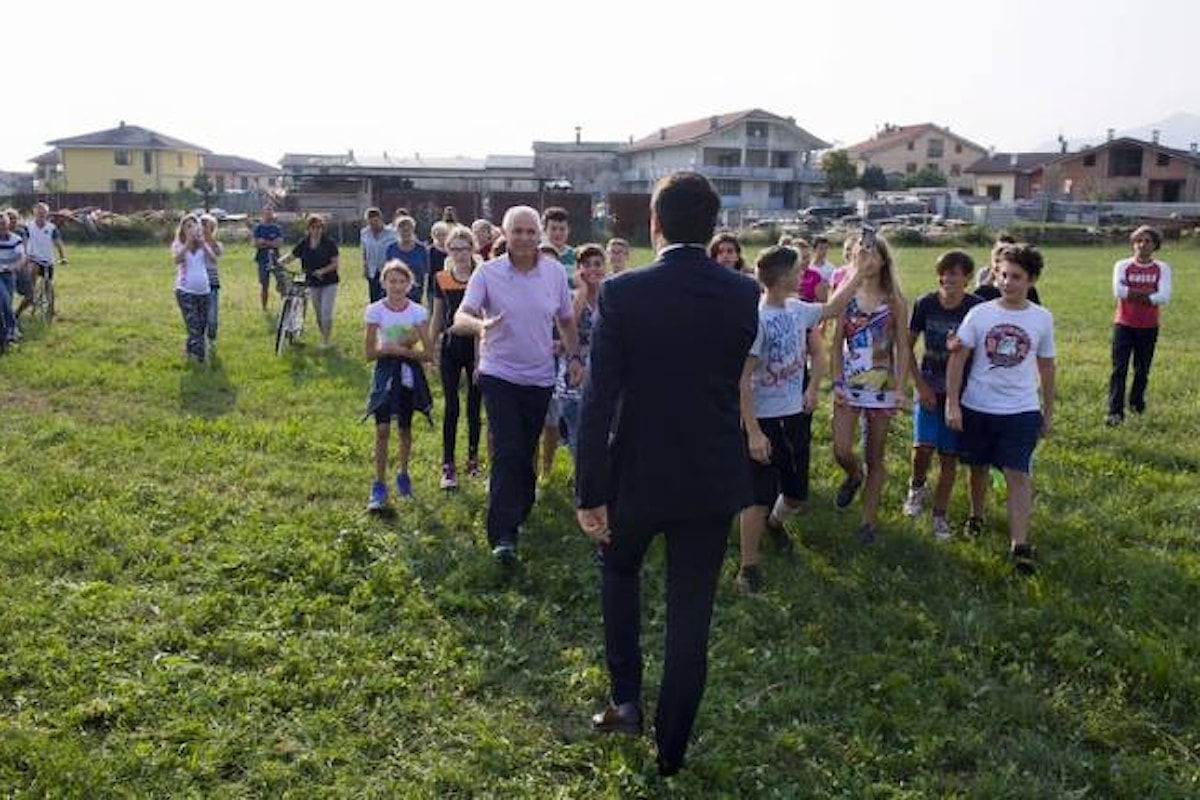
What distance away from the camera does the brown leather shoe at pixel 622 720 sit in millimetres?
4148

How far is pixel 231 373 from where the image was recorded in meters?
11.6

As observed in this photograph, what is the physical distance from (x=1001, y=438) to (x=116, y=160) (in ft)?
282

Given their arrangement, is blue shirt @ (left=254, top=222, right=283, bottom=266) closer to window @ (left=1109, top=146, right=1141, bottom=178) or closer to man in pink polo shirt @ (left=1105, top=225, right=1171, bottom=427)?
man in pink polo shirt @ (left=1105, top=225, right=1171, bottom=427)

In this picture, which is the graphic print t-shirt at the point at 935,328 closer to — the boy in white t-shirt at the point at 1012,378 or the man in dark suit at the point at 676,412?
the boy in white t-shirt at the point at 1012,378

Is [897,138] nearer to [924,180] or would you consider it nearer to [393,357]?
[924,180]

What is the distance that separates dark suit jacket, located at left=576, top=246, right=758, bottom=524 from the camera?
351cm

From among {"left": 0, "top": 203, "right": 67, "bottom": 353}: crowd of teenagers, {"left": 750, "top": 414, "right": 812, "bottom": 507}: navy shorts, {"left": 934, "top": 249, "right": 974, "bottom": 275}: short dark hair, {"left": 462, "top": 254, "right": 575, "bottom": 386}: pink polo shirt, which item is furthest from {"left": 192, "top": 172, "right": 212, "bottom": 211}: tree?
{"left": 750, "top": 414, "right": 812, "bottom": 507}: navy shorts

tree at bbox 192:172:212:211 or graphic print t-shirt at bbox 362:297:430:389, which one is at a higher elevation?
tree at bbox 192:172:212:211

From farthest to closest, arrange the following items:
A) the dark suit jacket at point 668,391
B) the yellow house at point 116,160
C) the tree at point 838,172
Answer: the yellow house at point 116,160, the tree at point 838,172, the dark suit jacket at point 668,391

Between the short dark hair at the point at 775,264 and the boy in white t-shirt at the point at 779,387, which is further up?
the short dark hair at the point at 775,264

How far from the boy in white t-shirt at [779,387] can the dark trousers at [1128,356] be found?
4.89 meters

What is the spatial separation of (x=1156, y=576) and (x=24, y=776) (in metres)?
5.55

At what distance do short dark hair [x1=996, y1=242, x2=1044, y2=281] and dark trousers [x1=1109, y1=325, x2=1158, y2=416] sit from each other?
4185 millimetres

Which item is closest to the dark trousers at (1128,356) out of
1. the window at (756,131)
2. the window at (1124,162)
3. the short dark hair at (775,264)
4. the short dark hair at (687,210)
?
the short dark hair at (775,264)
